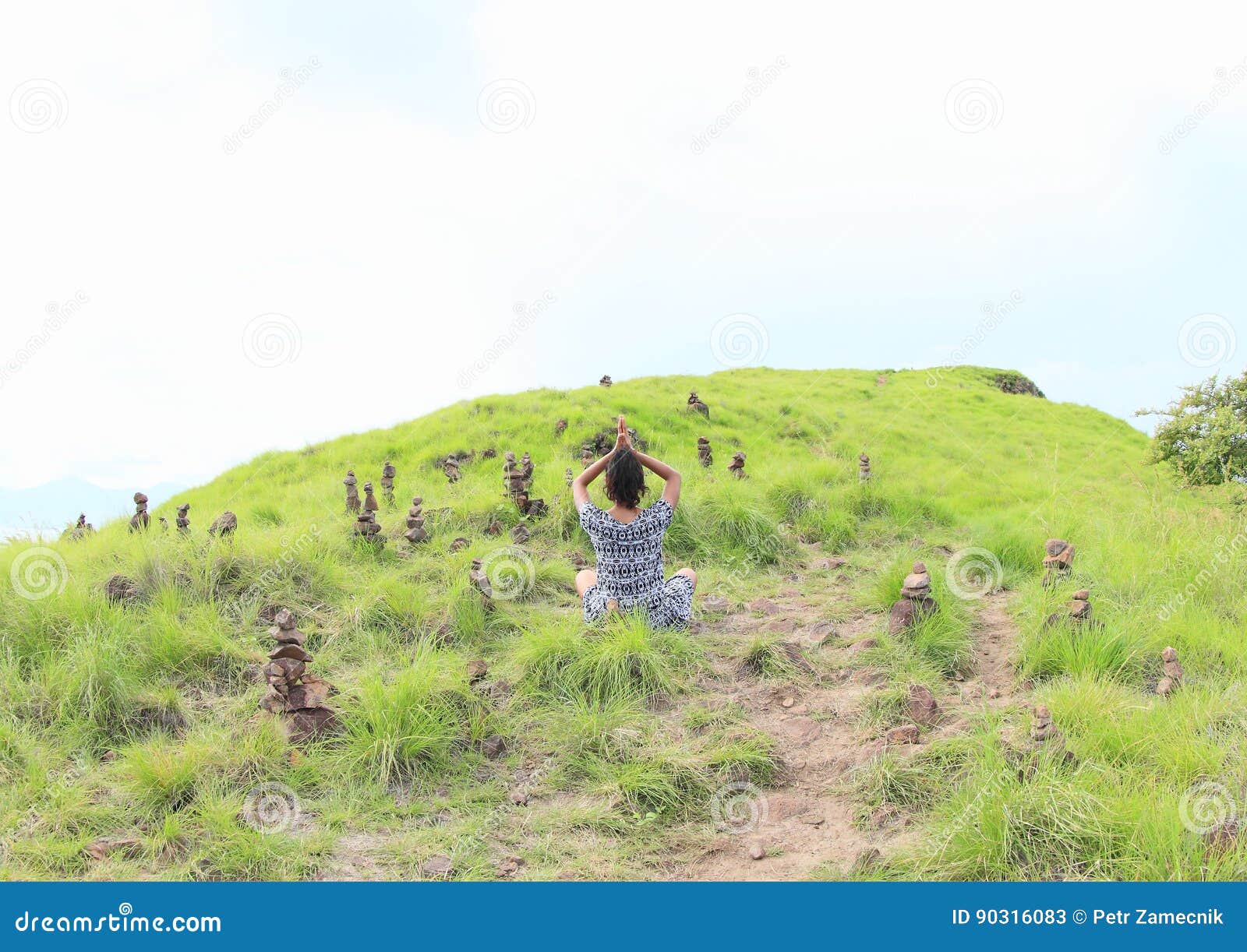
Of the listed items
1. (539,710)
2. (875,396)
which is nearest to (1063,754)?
(539,710)

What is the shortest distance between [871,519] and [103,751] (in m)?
8.28

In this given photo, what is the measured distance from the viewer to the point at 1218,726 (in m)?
4.73

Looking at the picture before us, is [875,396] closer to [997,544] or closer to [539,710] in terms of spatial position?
[997,544]

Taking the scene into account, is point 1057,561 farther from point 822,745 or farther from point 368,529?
point 368,529

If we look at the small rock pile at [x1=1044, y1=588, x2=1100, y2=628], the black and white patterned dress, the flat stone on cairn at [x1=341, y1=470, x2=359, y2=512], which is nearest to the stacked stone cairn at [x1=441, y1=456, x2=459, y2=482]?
the flat stone on cairn at [x1=341, y1=470, x2=359, y2=512]

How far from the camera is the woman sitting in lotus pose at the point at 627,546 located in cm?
644
